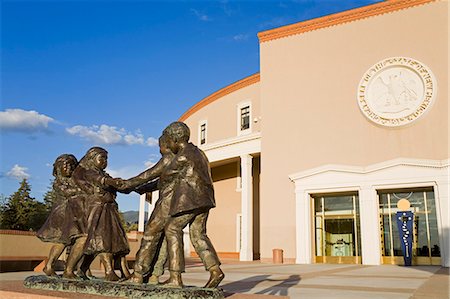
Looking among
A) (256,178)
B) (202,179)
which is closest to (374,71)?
(256,178)

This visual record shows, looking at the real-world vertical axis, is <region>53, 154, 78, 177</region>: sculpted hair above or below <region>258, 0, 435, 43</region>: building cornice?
below

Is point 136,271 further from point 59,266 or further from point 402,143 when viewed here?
point 402,143

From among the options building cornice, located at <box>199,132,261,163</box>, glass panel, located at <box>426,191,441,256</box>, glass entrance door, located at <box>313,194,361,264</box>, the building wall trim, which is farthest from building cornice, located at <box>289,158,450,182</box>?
A: building cornice, located at <box>199,132,261,163</box>

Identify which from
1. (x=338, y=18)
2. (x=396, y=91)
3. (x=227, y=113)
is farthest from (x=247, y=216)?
(x=338, y=18)

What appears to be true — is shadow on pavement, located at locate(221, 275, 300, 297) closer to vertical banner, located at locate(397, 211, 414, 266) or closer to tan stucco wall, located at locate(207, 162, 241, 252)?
vertical banner, located at locate(397, 211, 414, 266)

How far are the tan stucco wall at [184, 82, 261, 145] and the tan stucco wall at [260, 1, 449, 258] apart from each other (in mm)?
2478

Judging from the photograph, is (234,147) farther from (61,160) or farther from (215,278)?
(215,278)

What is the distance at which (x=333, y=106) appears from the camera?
21.0 metres

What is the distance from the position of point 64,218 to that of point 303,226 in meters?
15.1

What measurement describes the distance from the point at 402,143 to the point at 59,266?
1515 centimetres

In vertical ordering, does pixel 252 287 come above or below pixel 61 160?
below

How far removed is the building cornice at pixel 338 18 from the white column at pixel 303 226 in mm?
8706

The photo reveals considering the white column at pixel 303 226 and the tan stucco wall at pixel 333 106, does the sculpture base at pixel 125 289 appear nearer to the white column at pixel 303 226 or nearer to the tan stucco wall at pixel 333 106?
the white column at pixel 303 226

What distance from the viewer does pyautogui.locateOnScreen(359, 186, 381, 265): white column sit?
59.8ft
